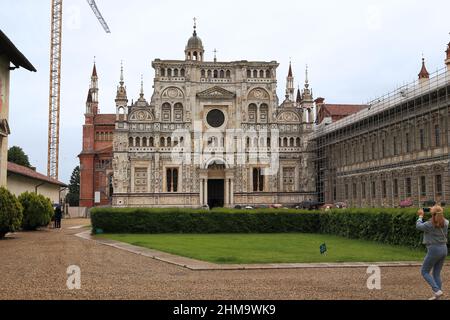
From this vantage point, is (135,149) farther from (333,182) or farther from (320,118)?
(320,118)

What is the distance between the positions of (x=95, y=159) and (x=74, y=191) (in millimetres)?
A: 45429

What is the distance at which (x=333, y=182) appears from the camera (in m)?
64.6

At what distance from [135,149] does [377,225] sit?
4222 centimetres

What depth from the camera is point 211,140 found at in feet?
223

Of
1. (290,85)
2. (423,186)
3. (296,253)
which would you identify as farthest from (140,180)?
(296,253)

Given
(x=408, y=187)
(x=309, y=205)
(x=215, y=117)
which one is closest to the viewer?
(x=408, y=187)

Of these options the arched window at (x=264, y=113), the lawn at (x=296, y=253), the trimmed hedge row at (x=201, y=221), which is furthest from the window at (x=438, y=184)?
the arched window at (x=264, y=113)

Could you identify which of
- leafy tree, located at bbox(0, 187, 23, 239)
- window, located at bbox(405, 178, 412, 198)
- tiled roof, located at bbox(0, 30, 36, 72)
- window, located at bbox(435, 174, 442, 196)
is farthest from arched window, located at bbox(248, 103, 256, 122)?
leafy tree, located at bbox(0, 187, 23, 239)

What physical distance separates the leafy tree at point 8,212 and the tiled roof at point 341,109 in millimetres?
55280

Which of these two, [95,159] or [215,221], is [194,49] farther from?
[215,221]

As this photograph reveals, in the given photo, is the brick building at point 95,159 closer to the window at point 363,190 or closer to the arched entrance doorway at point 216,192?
the arched entrance doorway at point 216,192

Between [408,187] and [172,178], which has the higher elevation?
[172,178]

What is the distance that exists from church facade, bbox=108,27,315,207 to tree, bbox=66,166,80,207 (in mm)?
49092

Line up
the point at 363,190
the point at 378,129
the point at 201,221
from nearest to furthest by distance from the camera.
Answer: the point at 201,221 → the point at 378,129 → the point at 363,190
